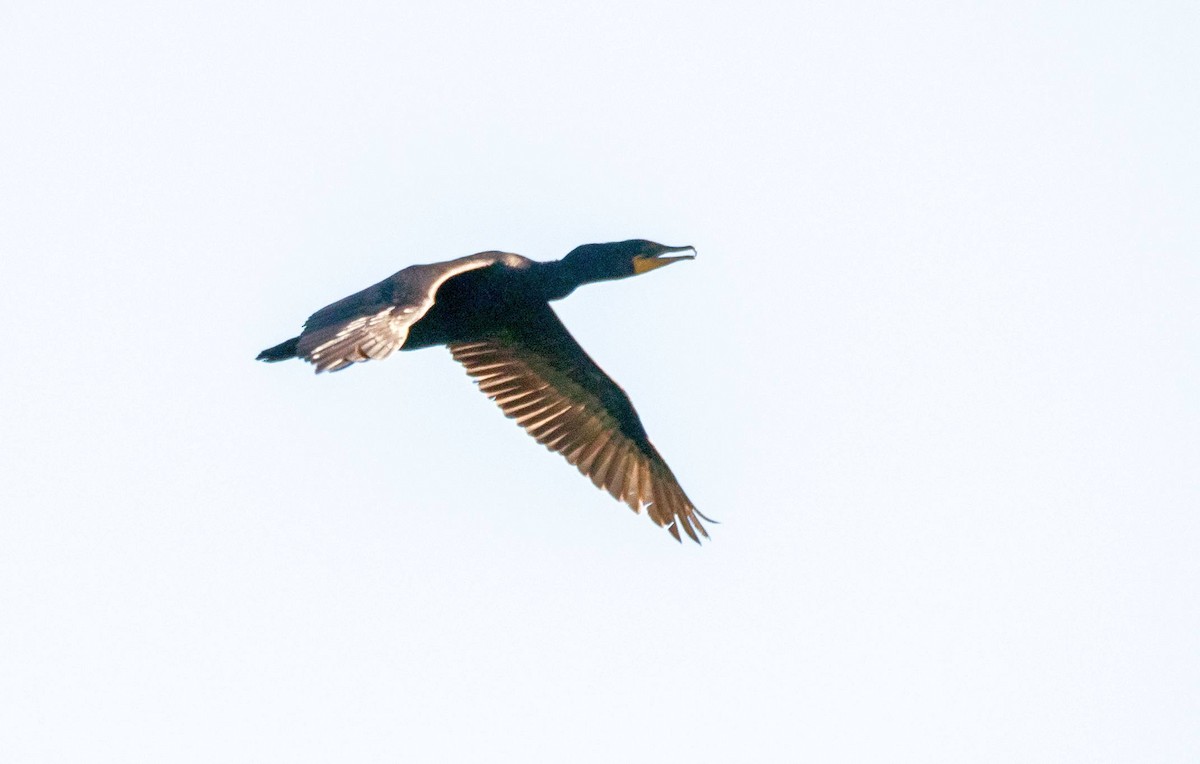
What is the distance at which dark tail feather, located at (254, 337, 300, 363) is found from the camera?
14.0 m

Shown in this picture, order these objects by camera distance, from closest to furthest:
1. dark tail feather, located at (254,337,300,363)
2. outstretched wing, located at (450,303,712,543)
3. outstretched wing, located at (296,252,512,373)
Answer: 1. outstretched wing, located at (296,252,512,373)
2. dark tail feather, located at (254,337,300,363)
3. outstretched wing, located at (450,303,712,543)

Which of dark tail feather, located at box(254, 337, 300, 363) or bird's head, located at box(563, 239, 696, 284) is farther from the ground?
bird's head, located at box(563, 239, 696, 284)

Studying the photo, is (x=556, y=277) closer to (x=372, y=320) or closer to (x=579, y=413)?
(x=579, y=413)

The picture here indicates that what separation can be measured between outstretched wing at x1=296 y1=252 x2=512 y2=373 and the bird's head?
123 centimetres

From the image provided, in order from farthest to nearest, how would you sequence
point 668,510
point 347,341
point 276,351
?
point 668,510 → point 276,351 → point 347,341

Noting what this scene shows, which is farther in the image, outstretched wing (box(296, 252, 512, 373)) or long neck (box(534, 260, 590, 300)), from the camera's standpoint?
long neck (box(534, 260, 590, 300))

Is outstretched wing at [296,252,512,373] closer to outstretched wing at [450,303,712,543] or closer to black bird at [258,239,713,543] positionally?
black bird at [258,239,713,543]

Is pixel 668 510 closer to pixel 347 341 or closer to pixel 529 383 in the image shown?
pixel 529 383

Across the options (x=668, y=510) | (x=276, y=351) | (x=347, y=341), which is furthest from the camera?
(x=668, y=510)

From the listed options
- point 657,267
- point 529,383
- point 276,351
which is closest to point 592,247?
point 657,267

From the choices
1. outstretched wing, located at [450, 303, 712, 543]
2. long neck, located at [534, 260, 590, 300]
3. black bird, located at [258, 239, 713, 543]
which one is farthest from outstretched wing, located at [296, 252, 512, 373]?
outstretched wing, located at [450, 303, 712, 543]

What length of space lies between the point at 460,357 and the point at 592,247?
167 cm

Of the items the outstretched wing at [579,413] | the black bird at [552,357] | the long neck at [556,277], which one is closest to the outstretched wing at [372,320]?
the black bird at [552,357]

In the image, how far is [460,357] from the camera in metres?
15.1
